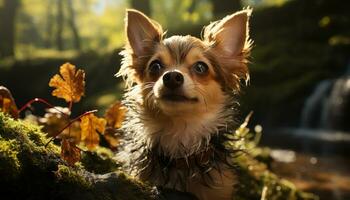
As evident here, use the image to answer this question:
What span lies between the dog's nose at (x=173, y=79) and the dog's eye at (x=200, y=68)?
18.0 inches

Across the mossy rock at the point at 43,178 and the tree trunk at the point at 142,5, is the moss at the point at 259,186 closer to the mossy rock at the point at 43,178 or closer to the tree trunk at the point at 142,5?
the mossy rock at the point at 43,178

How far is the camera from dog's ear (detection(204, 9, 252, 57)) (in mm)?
4225

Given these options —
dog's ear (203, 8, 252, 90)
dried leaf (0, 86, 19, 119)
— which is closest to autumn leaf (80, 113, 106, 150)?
dried leaf (0, 86, 19, 119)

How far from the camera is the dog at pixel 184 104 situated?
137 inches

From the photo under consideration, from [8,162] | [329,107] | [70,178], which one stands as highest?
[8,162]

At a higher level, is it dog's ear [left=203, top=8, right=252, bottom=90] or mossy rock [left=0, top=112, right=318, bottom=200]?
dog's ear [left=203, top=8, right=252, bottom=90]

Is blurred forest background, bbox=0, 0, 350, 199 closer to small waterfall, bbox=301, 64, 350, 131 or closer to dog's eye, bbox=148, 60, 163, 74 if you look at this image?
small waterfall, bbox=301, 64, 350, 131

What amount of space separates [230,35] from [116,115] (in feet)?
4.23

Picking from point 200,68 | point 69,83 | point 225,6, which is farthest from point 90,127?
point 225,6

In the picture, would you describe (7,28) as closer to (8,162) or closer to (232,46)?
(232,46)

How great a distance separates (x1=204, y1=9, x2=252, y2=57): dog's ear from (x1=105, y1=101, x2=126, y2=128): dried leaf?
1005mm

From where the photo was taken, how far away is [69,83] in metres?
3.20

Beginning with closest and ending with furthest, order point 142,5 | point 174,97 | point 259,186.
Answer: point 174,97 < point 259,186 < point 142,5

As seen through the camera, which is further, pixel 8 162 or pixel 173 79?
pixel 173 79
